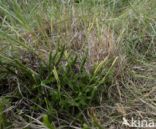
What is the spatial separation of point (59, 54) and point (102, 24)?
12.1 inches

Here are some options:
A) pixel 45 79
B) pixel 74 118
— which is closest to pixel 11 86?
pixel 45 79

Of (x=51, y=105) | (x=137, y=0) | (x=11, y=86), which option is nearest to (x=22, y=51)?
(x=11, y=86)

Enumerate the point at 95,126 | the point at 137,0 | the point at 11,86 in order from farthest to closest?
the point at 137,0 → the point at 11,86 → the point at 95,126

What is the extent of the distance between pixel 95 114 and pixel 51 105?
0.16 metres

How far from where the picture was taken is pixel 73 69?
1223 mm

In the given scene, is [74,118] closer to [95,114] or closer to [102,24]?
[95,114]

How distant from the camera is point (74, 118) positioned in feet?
3.75

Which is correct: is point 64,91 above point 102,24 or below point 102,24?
below

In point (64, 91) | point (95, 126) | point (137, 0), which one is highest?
point (137, 0)

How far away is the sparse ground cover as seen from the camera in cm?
115

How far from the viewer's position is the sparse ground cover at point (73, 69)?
1.15 m

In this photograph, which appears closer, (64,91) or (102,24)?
(64,91)

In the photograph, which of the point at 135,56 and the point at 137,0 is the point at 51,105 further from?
the point at 137,0

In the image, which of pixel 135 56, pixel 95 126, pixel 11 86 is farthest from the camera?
pixel 135 56
